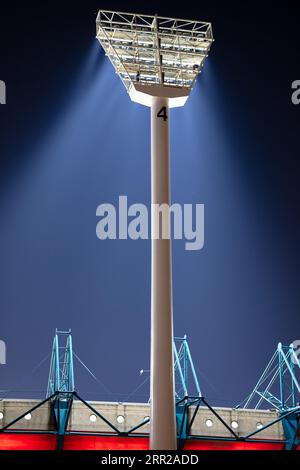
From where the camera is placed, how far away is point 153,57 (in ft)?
122

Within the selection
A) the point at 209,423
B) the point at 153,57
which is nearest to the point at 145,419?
the point at 209,423

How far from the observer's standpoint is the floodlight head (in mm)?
36219

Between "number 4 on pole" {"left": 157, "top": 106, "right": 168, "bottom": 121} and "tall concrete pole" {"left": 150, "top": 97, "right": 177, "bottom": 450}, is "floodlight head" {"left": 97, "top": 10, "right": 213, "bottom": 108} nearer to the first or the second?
"number 4 on pole" {"left": 157, "top": 106, "right": 168, "bottom": 121}

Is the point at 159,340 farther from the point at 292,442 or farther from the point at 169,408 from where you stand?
the point at 292,442

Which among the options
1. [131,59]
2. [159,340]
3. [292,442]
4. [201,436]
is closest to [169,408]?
[159,340]

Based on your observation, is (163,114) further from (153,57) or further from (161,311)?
(161,311)

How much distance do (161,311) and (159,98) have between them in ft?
37.9

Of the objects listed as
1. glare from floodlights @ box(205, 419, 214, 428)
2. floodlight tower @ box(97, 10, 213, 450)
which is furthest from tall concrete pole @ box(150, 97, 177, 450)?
glare from floodlights @ box(205, 419, 214, 428)

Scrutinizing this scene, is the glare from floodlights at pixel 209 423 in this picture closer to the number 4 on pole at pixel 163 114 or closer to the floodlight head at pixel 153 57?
the number 4 on pole at pixel 163 114

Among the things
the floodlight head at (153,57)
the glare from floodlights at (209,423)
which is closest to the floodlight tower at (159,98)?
the floodlight head at (153,57)

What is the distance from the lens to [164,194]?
33.9 meters

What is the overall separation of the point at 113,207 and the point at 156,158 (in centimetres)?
1249

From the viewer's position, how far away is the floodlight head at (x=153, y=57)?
36219 millimetres
